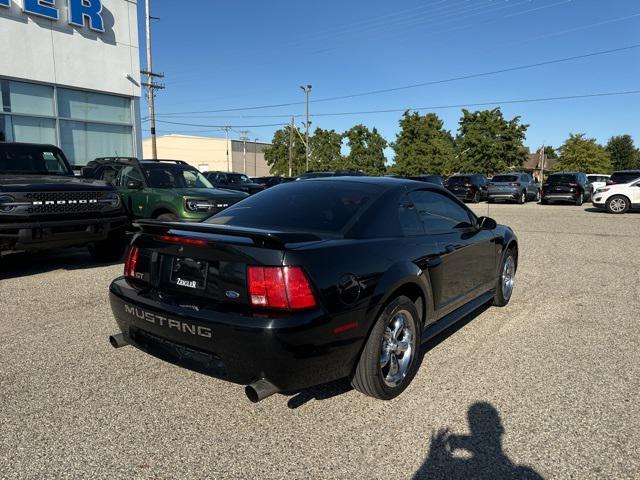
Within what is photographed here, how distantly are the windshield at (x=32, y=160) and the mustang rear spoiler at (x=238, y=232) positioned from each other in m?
5.79

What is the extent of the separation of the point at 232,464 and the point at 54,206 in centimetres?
523

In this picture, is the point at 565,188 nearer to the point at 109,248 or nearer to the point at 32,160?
the point at 109,248

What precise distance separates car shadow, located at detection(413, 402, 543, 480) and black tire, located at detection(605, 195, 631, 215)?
18.7m

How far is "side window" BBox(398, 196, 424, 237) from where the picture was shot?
11.6 feet

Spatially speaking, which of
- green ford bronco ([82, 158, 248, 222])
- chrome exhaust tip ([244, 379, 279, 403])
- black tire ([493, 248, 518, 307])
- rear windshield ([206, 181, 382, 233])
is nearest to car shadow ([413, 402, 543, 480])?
chrome exhaust tip ([244, 379, 279, 403])

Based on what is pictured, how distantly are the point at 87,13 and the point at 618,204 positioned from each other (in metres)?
20.4

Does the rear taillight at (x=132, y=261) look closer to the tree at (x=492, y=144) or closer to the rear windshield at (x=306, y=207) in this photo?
the rear windshield at (x=306, y=207)

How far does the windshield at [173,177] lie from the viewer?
29.7 feet

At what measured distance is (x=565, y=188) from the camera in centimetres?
2355

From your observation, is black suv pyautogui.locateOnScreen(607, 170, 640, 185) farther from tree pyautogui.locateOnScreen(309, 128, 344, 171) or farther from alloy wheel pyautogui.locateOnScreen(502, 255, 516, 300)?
tree pyautogui.locateOnScreen(309, 128, 344, 171)

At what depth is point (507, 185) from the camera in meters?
25.1

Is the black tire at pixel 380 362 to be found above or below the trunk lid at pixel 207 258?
below

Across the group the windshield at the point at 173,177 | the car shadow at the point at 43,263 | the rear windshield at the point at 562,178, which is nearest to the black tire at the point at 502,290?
the car shadow at the point at 43,263

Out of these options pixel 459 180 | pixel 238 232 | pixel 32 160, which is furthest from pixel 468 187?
pixel 238 232
